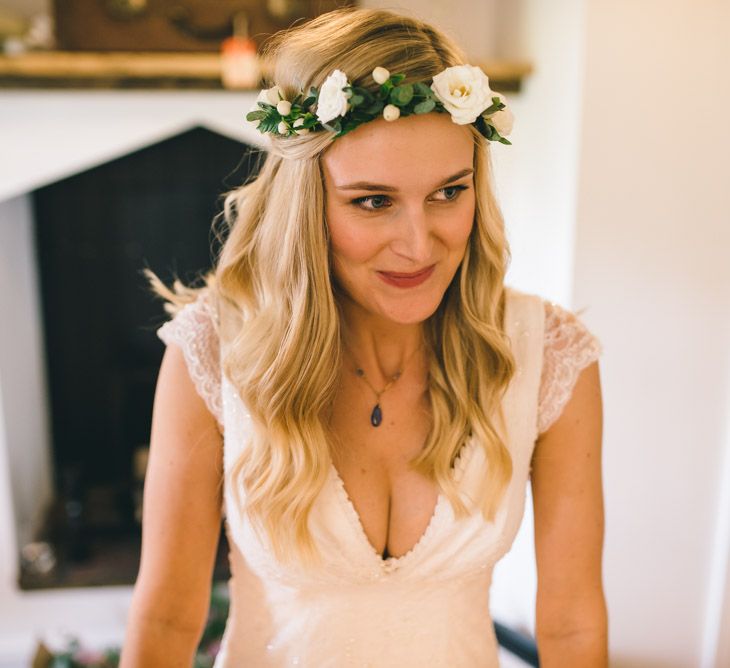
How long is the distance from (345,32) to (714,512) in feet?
6.06

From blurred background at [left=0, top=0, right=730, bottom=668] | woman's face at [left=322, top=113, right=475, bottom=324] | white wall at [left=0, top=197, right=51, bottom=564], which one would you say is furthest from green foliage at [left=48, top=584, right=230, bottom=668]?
woman's face at [left=322, top=113, right=475, bottom=324]

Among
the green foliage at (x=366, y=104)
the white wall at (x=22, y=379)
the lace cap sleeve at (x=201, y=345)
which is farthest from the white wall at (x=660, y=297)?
the white wall at (x=22, y=379)

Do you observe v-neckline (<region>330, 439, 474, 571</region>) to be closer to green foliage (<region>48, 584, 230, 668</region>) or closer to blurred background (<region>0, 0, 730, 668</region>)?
blurred background (<region>0, 0, 730, 668</region>)

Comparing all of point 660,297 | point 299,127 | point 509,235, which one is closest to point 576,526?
point 299,127

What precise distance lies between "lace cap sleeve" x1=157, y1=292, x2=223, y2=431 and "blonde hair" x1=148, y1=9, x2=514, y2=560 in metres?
0.02

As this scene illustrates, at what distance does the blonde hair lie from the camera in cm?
97

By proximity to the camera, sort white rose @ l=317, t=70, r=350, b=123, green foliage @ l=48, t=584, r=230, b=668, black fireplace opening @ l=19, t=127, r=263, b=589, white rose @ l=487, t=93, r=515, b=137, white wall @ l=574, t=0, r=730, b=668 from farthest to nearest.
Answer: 1. black fireplace opening @ l=19, t=127, r=263, b=589
2. green foliage @ l=48, t=584, r=230, b=668
3. white wall @ l=574, t=0, r=730, b=668
4. white rose @ l=487, t=93, r=515, b=137
5. white rose @ l=317, t=70, r=350, b=123

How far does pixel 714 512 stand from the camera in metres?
2.20

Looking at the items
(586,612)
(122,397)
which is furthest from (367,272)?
(122,397)

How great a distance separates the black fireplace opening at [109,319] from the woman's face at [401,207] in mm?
1839

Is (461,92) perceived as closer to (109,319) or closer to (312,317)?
(312,317)

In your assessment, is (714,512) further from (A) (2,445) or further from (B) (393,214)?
(A) (2,445)

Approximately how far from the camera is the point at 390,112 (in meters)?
0.91

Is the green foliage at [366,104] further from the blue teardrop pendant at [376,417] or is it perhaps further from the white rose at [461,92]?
the blue teardrop pendant at [376,417]
